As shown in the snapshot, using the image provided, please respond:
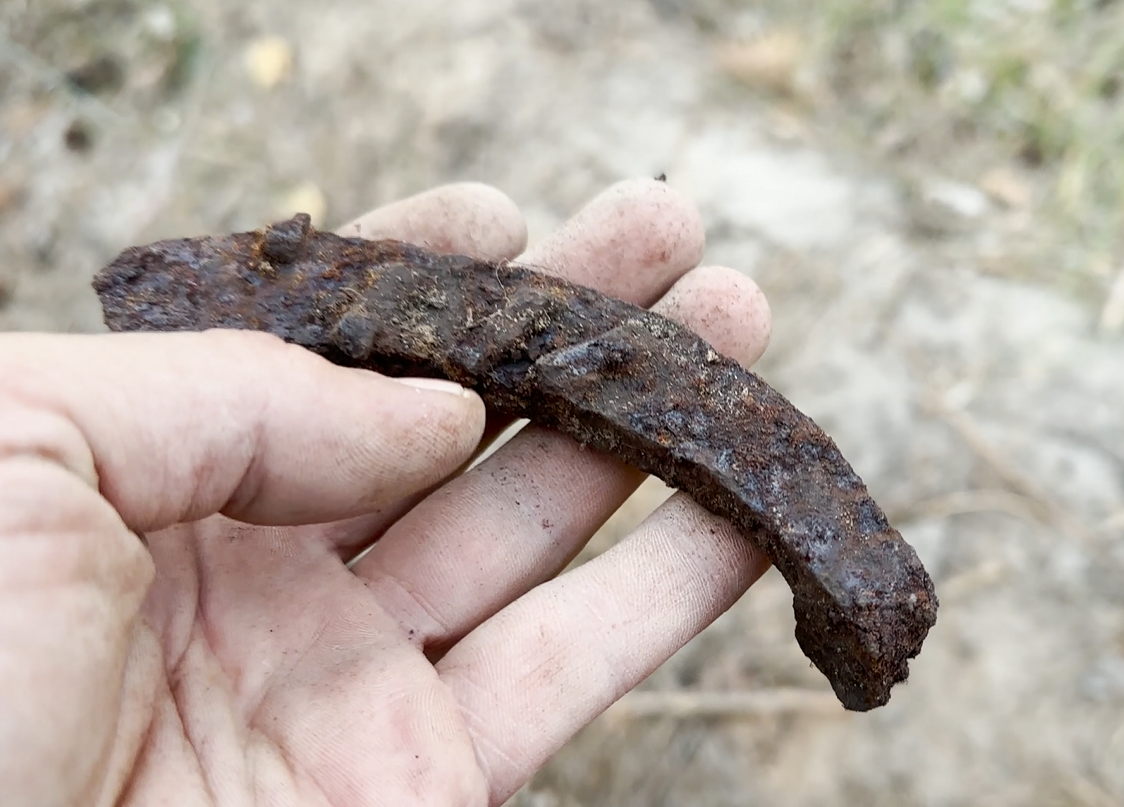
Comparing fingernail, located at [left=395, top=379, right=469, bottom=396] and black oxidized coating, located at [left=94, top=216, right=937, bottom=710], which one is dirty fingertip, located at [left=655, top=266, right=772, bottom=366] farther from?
fingernail, located at [left=395, top=379, right=469, bottom=396]

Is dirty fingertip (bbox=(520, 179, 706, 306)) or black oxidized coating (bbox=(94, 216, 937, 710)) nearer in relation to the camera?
black oxidized coating (bbox=(94, 216, 937, 710))

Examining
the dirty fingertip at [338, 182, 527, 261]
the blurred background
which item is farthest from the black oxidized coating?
the blurred background

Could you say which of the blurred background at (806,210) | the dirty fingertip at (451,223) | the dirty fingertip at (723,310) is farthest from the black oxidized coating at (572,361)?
the blurred background at (806,210)

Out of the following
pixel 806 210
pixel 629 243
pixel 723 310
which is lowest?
pixel 806 210

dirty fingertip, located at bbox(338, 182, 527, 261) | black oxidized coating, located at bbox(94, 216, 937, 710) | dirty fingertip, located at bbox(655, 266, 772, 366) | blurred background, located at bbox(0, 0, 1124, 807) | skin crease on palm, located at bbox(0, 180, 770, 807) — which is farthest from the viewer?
blurred background, located at bbox(0, 0, 1124, 807)

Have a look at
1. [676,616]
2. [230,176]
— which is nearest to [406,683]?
[676,616]

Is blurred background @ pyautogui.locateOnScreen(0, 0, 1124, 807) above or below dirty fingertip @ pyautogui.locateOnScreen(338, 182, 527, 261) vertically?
below

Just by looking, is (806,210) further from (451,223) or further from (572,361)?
(572,361)

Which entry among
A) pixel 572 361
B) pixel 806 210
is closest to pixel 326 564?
pixel 572 361
